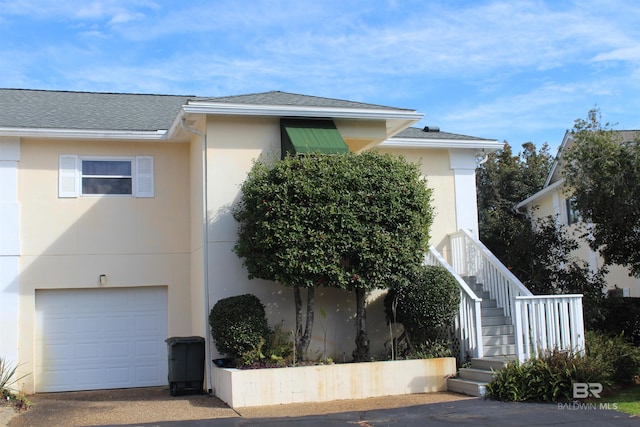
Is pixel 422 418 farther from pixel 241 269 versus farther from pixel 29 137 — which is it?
pixel 29 137

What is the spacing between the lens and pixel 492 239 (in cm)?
1642

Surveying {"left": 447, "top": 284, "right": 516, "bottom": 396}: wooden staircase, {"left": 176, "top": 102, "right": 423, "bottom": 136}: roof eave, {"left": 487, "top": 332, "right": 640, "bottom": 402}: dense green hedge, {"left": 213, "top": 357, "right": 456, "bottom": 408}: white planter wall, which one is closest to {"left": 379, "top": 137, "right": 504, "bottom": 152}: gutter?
{"left": 176, "top": 102, "right": 423, "bottom": 136}: roof eave

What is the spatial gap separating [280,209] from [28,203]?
5792 millimetres

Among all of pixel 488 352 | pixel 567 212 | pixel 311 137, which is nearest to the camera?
pixel 488 352

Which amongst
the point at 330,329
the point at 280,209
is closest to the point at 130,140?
the point at 280,209

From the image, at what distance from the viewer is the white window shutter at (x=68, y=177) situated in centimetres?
1400

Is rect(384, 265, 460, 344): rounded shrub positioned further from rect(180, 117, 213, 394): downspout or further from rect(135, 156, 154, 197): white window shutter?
rect(135, 156, 154, 197): white window shutter

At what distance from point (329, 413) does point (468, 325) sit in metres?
3.49

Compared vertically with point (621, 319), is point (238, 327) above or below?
above

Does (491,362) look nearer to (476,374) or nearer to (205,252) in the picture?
(476,374)

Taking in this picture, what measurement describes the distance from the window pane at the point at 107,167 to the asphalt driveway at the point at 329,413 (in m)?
4.77

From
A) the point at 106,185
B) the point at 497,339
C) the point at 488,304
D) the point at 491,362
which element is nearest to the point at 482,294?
the point at 488,304

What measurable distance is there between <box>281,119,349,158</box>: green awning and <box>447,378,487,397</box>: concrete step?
4447 millimetres

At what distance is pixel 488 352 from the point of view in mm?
12000
